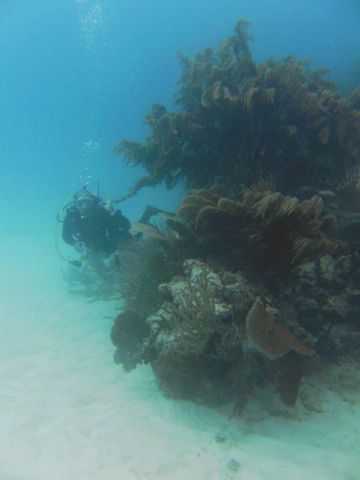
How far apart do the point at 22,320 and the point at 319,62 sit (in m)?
30.2

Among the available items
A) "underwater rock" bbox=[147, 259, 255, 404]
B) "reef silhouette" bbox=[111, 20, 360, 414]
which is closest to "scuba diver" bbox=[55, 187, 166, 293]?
"reef silhouette" bbox=[111, 20, 360, 414]

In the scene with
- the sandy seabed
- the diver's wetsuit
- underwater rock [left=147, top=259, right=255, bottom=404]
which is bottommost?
the sandy seabed

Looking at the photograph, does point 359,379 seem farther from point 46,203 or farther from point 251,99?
point 46,203

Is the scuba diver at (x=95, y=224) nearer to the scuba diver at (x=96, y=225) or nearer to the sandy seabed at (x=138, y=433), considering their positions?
the scuba diver at (x=96, y=225)

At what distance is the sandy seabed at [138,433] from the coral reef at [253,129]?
489 cm

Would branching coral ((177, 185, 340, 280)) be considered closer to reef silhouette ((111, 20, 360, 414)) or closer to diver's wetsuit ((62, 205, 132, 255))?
reef silhouette ((111, 20, 360, 414))

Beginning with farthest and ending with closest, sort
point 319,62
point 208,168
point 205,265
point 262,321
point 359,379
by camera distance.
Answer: point 319,62, point 208,168, point 205,265, point 359,379, point 262,321

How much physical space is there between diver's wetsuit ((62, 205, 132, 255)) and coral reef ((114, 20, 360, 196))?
64.1 inches

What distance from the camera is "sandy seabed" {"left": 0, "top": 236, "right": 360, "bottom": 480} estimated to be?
3348 millimetres

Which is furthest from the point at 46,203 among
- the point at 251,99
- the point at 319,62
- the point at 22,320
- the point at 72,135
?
the point at 251,99

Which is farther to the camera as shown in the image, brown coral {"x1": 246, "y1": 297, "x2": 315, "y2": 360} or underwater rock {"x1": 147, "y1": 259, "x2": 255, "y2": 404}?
underwater rock {"x1": 147, "y1": 259, "x2": 255, "y2": 404}

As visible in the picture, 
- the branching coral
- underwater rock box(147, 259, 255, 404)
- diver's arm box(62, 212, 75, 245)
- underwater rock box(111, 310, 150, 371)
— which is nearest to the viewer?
underwater rock box(147, 259, 255, 404)

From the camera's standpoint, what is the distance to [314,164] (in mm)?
7527

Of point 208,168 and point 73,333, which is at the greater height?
point 208,168
